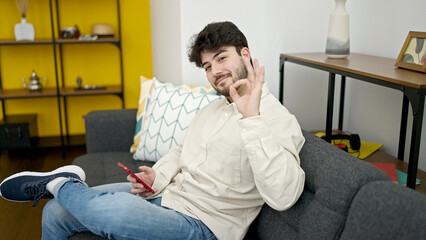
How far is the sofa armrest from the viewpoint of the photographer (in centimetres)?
260

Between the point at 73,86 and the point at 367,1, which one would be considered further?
the point at 73,86

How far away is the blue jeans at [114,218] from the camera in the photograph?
1.44 metres

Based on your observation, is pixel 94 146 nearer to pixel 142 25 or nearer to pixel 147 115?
pixel 147 115

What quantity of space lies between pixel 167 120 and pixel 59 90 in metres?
1.94

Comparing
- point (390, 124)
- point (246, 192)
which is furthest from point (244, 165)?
point (390, 124)

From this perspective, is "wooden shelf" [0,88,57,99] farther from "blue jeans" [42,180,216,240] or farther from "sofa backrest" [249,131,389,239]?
"sofa backrest" [249,131,389,239]

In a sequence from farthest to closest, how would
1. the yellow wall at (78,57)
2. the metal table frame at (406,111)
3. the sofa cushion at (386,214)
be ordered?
the yellow wall at (78,57), the metal table frame at (406,111), the sofa cushion at (386,214)

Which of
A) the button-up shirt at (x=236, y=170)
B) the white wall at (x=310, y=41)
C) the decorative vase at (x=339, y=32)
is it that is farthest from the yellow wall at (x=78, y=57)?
the button-up shirt at (x=236, y=170)

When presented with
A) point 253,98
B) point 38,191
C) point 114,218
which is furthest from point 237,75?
point 38,191

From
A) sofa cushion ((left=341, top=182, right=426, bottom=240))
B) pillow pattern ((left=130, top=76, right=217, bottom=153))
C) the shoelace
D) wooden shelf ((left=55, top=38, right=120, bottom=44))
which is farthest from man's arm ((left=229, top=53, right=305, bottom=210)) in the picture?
wooden shelf ((left=55, top=38, right=120, bottom=44))

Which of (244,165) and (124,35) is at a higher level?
(124,35)

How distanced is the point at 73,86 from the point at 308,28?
8.11 ft

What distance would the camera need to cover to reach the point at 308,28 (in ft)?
8.97

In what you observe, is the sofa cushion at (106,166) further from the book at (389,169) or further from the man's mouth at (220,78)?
the book at (389,169)
